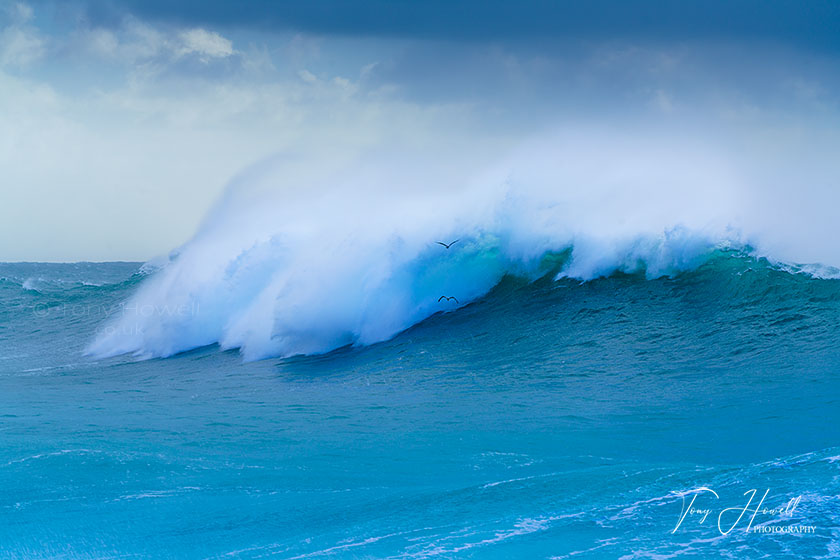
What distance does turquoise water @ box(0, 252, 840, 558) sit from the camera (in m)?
4.74

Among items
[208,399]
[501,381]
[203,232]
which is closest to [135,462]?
[208,399]

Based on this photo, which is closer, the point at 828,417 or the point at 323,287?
the point at 828,417

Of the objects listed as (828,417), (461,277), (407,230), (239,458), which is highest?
(407,230)

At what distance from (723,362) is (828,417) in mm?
2229

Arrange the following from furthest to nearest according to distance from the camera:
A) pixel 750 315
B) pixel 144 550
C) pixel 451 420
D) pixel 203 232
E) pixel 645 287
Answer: pixel 203 232 → pixel 645 287 → pixel 750 315 → pixel 451 420 → pixel 144 550

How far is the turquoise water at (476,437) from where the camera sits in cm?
474

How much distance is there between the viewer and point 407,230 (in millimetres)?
13633

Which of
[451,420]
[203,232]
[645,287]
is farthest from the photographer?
[203,232]

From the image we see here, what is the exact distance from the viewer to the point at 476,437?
662cm

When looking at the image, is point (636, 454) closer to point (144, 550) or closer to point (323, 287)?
point (144, 550)

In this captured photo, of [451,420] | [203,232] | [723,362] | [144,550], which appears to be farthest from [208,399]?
[203,232]

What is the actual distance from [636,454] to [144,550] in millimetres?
3892

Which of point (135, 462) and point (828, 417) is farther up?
point (135, 462)

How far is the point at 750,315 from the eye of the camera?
1052 cm
